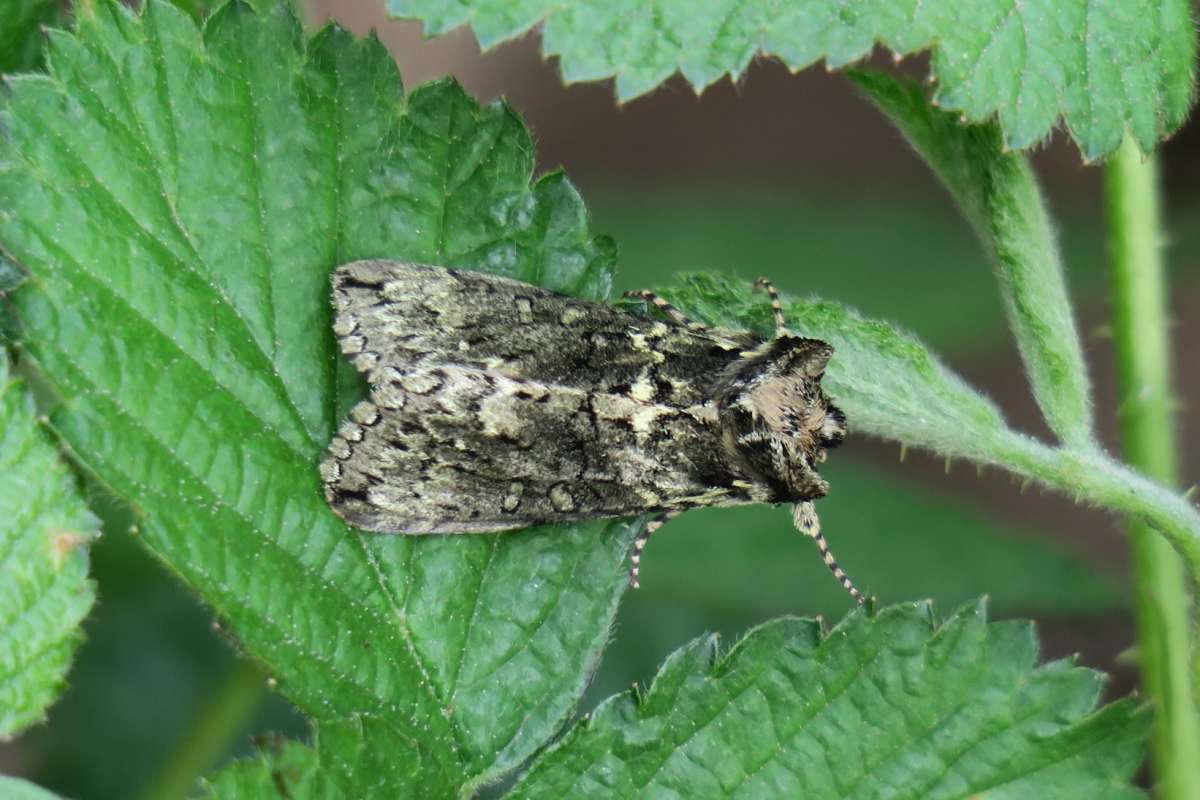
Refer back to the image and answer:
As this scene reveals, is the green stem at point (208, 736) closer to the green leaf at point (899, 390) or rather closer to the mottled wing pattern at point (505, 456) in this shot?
the mottled wing pattern at point (505, 456)

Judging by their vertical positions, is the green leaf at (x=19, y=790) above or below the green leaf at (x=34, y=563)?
below

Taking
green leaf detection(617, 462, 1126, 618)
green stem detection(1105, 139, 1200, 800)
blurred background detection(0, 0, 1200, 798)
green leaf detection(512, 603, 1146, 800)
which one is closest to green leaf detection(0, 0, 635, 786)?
green leaf detection(512, 603, 1146, 800)

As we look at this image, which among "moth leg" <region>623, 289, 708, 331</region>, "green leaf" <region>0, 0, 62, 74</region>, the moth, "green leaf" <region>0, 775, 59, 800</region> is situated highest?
"green leaf" <region>0, 0, 62, 74</region>

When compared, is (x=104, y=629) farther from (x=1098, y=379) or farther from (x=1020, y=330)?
(x=1098, y=379)

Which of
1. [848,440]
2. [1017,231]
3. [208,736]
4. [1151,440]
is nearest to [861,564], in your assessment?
[848,440]

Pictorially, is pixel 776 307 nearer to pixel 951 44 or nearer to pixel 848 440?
pixel 951 44

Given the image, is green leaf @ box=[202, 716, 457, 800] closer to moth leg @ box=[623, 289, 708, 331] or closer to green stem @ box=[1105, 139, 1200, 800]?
moth leg @ box=[623, 289, 708, 331]

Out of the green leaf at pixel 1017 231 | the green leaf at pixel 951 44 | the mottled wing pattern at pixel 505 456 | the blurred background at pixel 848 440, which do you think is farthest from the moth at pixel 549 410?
the blurred background at pixel 848 440

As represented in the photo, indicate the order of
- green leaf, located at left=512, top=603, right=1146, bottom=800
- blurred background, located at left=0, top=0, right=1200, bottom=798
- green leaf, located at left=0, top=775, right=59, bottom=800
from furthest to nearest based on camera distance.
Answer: blurred background, located at left=0, top=0, right=1200, bottom=798
green leaf, located at left=512, top=603, right=1146, bottom=800
green leaf, located at left=0, top=775, right=59, bottom=800
